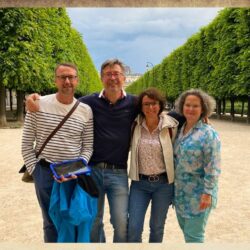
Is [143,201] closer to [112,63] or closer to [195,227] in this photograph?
[195,227]

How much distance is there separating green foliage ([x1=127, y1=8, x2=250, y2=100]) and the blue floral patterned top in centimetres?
2242

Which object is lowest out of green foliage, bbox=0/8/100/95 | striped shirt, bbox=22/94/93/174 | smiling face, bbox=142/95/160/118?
striped shirt, bbox=22/94/93/174

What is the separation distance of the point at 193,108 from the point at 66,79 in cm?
118

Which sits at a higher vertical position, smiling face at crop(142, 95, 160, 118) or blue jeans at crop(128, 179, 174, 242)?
smiling face at crop(142, 95, 160, 118)

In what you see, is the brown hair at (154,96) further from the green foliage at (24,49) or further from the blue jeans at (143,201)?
the green foliage at (24,49)

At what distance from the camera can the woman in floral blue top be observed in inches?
135

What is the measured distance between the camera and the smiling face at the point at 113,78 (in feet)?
11.7

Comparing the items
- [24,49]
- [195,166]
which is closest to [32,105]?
[195,166]

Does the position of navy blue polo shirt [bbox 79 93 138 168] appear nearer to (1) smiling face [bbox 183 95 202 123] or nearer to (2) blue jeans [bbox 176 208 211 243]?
(1) smiling face [bbox 183 95 202 123]

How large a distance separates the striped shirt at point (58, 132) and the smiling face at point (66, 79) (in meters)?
0.12

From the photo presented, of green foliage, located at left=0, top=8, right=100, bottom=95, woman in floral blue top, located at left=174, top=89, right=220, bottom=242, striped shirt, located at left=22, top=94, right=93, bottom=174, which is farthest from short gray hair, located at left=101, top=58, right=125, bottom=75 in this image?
green foliage, located at left=0, top=8, right=100, bottom=95

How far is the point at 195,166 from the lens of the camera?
137 inches

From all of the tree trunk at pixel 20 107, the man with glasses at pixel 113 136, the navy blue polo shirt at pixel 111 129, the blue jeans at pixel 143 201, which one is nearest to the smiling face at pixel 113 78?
the man with glasses at pixel 113 136

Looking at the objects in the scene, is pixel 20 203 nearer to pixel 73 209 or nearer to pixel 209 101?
pixel 73 209
